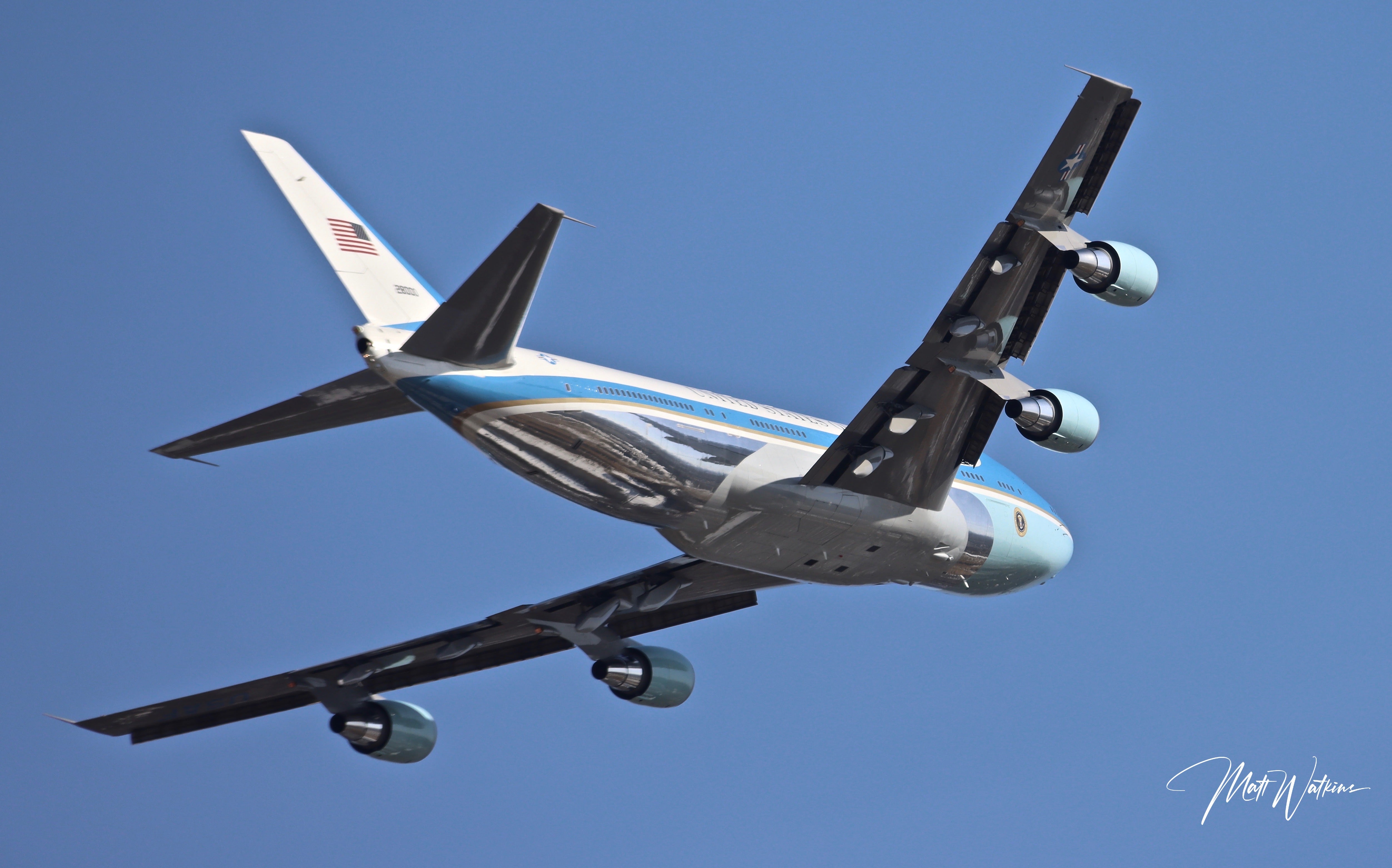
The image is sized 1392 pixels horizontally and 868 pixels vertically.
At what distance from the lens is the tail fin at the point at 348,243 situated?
2025 cm

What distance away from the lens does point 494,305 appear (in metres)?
18.7

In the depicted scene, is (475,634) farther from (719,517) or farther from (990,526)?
(990,526)

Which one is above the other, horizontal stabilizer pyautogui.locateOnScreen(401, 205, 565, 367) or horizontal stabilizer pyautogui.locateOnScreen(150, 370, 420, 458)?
horizontal stabilizer pyautogui.locateOnScreen(401, 205, 565, 367)

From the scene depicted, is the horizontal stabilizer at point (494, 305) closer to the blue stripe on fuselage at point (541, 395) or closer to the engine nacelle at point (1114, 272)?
the blue stripe on fuselage at point (541, 395)

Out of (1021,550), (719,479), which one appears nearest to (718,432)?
(719,479)

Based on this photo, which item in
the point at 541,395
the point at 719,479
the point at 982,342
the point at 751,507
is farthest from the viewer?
the point at 751,507

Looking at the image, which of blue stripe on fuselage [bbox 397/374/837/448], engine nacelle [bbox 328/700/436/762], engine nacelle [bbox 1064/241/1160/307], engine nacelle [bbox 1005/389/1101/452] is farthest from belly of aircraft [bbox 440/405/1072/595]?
engine nacelle [bbox 328/700/436/762]

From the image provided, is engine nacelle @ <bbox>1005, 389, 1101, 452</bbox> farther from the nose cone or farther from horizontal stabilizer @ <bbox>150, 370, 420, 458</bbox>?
horizontal stabilizer @ <bbox>150, 370, 420, 458</bbox>

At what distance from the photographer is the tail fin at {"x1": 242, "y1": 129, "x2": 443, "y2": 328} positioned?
20.2 meters

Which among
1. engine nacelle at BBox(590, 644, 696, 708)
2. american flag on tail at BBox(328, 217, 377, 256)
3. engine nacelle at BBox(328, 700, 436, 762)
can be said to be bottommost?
engine nacelle at BBox(328, 700, 436, 762)

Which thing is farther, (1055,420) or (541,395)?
(1055,420)

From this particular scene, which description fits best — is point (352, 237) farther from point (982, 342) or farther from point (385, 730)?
point (385, 730)

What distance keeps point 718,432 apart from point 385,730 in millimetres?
9620

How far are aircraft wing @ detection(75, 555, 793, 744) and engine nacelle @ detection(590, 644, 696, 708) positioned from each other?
14.1 inches
